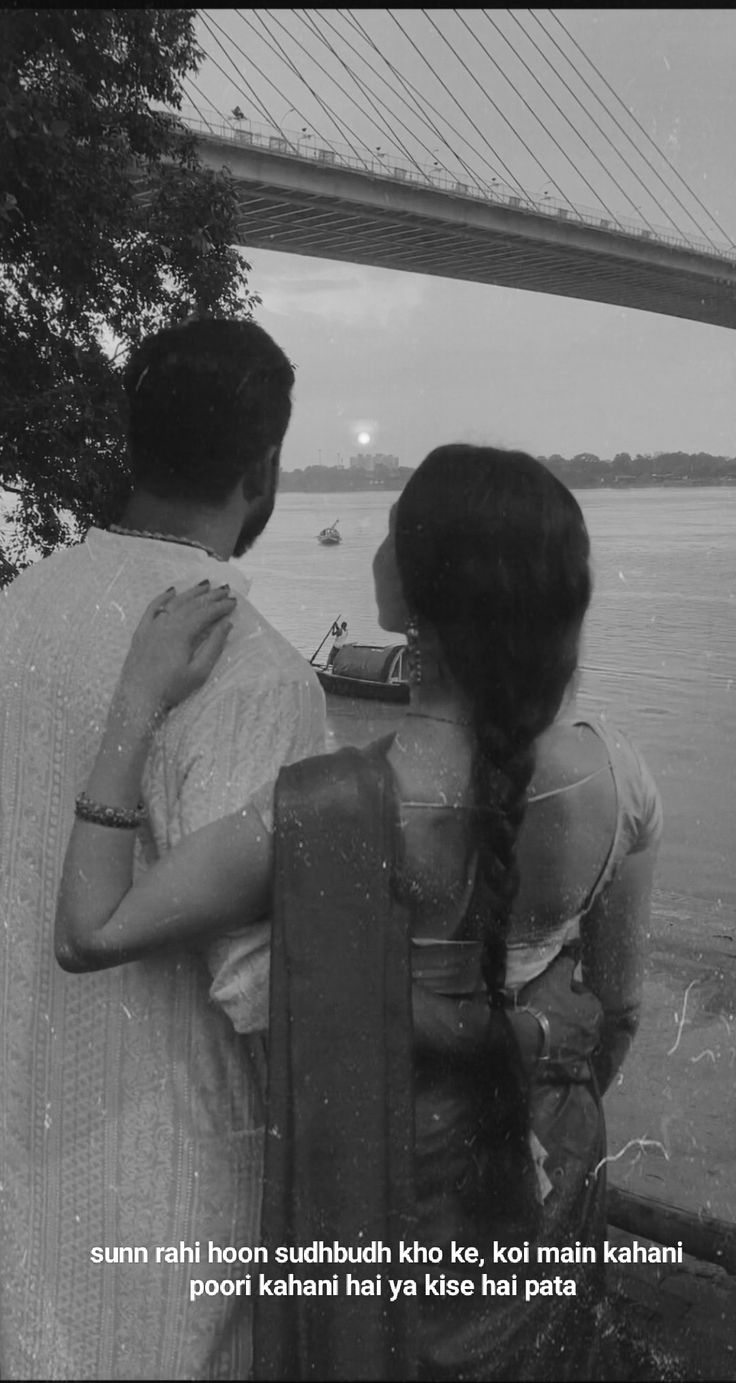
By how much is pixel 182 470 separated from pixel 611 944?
0.57 meters

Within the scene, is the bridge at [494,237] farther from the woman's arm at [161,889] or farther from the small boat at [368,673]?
the woman's arm at [161,889]

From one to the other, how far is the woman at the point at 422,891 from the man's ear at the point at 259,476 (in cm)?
14

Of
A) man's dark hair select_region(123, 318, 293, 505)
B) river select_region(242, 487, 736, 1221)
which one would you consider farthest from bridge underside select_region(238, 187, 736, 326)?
man's dark hair select_region(123, 318, 293, 505)

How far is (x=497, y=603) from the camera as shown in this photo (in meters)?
0.86

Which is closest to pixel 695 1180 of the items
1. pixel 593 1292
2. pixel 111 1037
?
pixel 593 1292

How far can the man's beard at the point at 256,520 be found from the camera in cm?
102

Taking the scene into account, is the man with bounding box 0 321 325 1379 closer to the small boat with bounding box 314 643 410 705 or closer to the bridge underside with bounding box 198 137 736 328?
the small boat with bounding box 314 643 410 705

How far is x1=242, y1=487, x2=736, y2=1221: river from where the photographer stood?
112cm

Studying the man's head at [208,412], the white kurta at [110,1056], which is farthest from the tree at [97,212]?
the white kurta at [110,1056]

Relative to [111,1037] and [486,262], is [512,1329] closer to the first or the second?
[111,1037]

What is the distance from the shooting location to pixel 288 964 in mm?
862

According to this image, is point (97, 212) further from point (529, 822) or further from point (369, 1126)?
point (369, 1126)

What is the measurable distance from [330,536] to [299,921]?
445 millimetres

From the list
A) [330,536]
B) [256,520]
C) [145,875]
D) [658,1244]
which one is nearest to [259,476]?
[256,520]
